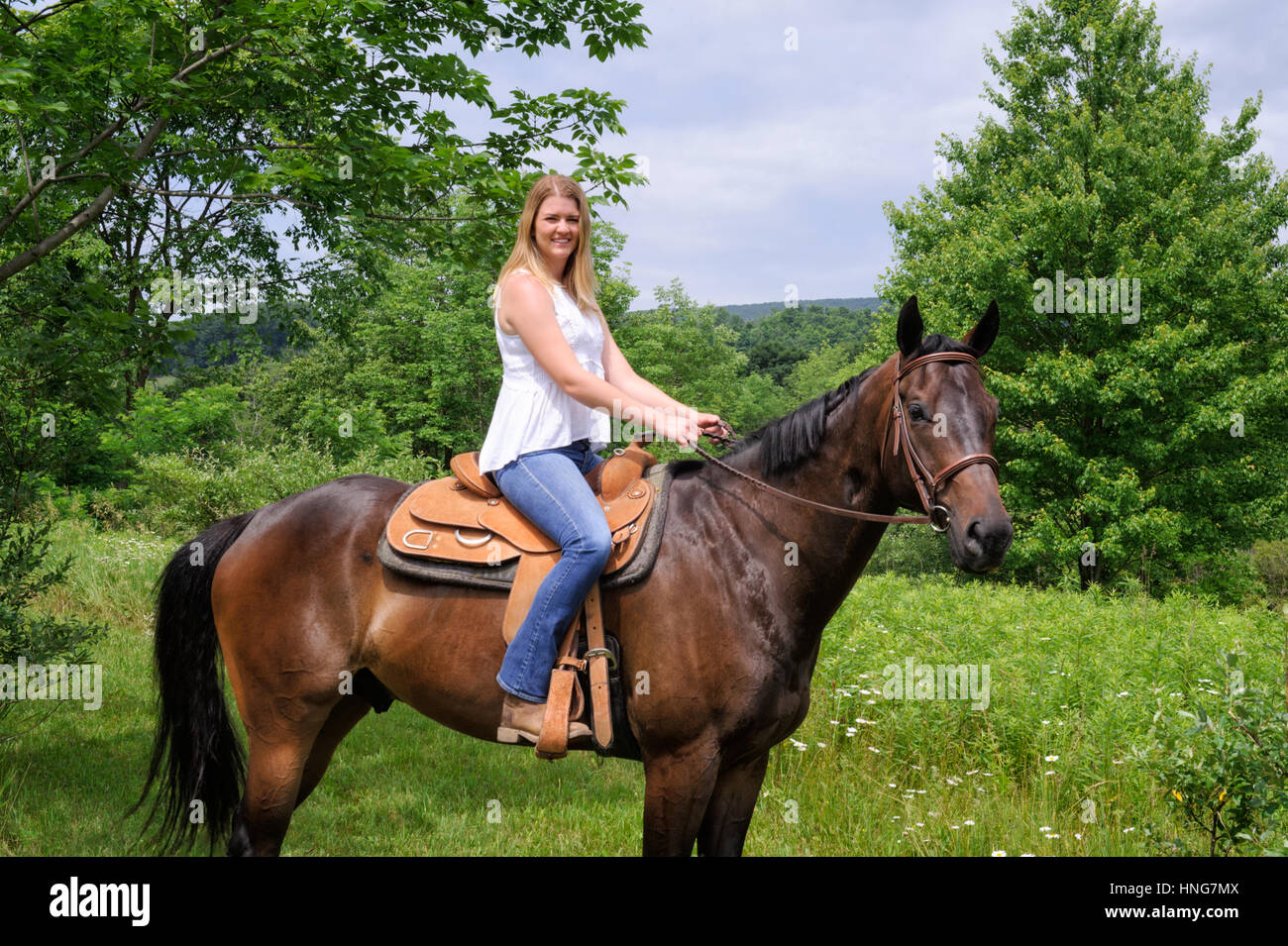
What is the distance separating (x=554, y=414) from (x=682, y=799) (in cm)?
160

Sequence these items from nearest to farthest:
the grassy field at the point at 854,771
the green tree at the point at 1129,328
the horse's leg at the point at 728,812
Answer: the horse's leg at the point at 728,812, the grassy field at the point at 854,771, the green tree at the point at 1129,328

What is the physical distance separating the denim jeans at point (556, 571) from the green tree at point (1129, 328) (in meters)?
18.4

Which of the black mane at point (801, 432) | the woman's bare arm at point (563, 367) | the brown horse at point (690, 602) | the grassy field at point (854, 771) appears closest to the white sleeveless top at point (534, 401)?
the woman's bare arm at point (563, 367)

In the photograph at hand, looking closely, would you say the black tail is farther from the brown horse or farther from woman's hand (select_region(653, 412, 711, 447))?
woman's hand (select_region(653, 412, 711, 447))

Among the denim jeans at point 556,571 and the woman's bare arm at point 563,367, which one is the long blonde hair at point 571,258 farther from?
the denim jeans at point 556,571

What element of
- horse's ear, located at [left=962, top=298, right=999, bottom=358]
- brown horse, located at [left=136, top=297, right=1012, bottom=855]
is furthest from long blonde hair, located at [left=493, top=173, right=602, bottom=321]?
horse's ear, located at [left=962, top=298, right=999, bottom=358]

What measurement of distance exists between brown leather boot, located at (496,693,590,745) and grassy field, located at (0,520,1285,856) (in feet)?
4.95

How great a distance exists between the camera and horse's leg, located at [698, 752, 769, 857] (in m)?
3.37

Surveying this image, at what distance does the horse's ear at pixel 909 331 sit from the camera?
301 cm

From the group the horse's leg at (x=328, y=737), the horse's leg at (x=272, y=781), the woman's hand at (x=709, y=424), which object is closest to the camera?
the woman's hand at (x=709, y=424)

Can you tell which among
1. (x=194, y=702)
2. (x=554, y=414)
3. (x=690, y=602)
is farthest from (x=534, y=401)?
(x=194, y=702)

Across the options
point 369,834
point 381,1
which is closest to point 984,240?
point 381,1

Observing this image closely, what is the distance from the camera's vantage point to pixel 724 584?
3250 millimetres

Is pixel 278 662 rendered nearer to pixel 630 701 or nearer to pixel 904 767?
pixel 630 701
